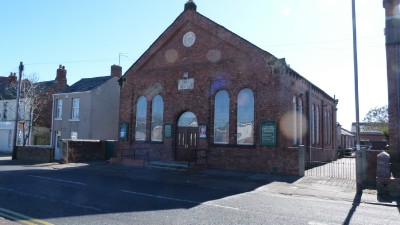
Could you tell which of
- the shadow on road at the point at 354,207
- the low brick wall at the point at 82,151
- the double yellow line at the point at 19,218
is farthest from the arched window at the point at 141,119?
the double yellow line at the point at 19,218

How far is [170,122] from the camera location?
22469 millimetres

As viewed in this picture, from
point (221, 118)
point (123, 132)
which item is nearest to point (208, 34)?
point (221, 118)

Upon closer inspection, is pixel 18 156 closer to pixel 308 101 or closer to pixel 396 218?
pixel 308 101

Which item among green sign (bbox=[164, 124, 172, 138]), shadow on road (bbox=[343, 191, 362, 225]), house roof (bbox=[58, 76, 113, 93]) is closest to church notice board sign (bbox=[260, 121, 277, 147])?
shadow on road (bbox=[343, 191, 362, 225])

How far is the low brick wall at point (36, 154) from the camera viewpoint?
84.0 feet

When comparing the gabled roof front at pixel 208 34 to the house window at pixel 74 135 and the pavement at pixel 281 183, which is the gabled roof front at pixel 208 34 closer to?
the pavement at pixel 281 183

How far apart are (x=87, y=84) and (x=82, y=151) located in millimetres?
10140

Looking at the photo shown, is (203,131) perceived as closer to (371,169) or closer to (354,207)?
(371,169)

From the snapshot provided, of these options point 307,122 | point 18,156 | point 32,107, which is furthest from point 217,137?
point 32,107

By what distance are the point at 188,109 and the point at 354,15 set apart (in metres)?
11.3

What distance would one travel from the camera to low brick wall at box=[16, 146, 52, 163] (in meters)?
25.6

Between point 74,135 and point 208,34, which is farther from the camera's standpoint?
point 74,135

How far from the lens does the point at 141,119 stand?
80.4 feet

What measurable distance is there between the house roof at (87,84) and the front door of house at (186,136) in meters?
13.1
